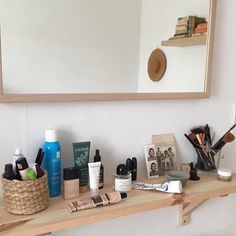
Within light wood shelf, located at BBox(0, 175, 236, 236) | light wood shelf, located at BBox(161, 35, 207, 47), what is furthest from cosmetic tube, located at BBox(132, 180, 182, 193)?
light wood shelf, located at BBox(161, 35, 207, 47)

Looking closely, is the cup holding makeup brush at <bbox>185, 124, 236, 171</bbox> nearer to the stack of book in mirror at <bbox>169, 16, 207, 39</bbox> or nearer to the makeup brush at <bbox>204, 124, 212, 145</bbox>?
the makeup brush at <bbox>204, 124, 212, 145</bbox>

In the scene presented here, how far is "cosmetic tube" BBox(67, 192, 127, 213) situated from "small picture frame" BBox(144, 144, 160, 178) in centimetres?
18

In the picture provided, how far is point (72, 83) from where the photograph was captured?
0.85 meters

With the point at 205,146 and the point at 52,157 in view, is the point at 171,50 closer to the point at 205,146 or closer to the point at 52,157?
the point at 205,146

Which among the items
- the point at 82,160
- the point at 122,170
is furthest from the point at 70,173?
the point at 122,170

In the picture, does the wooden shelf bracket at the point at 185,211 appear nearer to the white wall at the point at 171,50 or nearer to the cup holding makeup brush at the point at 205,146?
the cup holding makeup brush at the point at 205,146

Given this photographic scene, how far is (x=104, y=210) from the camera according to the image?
76 cm

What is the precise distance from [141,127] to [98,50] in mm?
280

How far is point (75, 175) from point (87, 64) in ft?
1.00

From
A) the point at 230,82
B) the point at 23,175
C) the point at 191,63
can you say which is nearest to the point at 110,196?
the point at 23,175

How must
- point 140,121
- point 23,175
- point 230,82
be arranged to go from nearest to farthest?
point 23,175 < point 140,121 < point 230,82

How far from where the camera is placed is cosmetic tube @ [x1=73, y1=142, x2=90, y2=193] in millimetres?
843

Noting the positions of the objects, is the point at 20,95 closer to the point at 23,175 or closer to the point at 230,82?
the point at 23,175

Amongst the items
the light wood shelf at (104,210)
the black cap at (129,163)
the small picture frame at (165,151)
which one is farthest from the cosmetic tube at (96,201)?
the small picture frame at (165,151)
